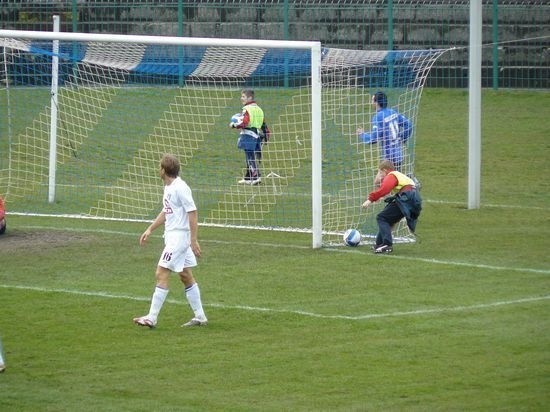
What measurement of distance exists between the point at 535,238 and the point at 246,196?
5.82 metres

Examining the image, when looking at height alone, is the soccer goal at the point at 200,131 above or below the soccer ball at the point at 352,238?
above

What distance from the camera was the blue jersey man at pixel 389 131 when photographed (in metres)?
18.7

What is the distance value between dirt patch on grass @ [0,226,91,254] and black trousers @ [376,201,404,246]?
4205 mm

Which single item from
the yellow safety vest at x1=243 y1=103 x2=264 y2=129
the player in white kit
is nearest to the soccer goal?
the yellow safety vest at x1=243 y1=103 x2=264 y2=129

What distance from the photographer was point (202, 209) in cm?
2159

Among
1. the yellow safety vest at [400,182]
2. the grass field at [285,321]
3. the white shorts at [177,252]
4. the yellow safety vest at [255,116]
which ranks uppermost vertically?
the yellow safety vest at [255,116]

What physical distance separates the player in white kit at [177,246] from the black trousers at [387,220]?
469 centimetres

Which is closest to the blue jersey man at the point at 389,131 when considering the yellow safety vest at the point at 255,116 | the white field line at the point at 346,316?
the yellow safety vest at the point at 255,116

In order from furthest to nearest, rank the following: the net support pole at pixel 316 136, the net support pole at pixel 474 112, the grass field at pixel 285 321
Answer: the net support pole at pixel 474 112
the net support pole at pixel 316 136
the grass field at pixel 285 321

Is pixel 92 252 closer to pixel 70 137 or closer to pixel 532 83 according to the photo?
pixel 70 137

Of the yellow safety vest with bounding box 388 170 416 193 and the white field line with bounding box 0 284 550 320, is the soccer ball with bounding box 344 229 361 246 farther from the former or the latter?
the white field line with bounding box 0 284 550 320

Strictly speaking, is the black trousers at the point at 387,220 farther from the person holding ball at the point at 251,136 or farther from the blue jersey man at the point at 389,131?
the person holding ball at the point at 251,136

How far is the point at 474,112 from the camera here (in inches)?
839

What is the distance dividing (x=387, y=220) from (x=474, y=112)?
4.60 metres
